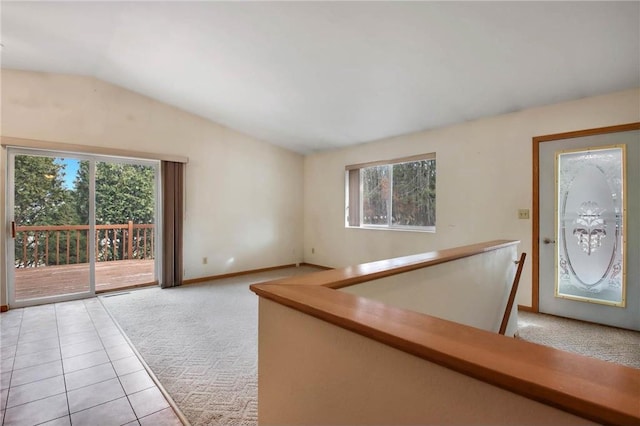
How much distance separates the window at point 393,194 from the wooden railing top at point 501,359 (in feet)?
12.2

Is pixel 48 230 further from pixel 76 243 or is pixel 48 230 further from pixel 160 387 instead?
pixel 160 387

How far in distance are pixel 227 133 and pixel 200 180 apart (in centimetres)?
95

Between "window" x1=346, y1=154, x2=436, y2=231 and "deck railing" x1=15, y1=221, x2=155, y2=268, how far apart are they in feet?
10.9

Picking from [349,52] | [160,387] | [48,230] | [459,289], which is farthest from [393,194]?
[48,230]

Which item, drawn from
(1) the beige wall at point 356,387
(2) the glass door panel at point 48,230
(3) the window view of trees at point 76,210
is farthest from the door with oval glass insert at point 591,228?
(2) the glass door panel at point 48,230

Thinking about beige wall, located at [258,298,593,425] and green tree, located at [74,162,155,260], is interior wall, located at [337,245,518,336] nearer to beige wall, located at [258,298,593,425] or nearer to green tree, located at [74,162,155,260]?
beige wall, located at [258,298,593,425]

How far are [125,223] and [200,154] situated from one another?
1490 millimetres

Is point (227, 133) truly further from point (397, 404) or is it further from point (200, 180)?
point (397, 404)

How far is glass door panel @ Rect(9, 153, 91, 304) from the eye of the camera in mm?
3682

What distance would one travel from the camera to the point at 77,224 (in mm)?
4004

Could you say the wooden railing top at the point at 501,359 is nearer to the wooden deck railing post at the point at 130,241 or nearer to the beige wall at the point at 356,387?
the beige wall at the point at 356,387

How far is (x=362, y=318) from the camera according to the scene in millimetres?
849

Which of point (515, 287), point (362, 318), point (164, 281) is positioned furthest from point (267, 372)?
point (164, 281)

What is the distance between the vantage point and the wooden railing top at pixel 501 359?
502 millimetres
